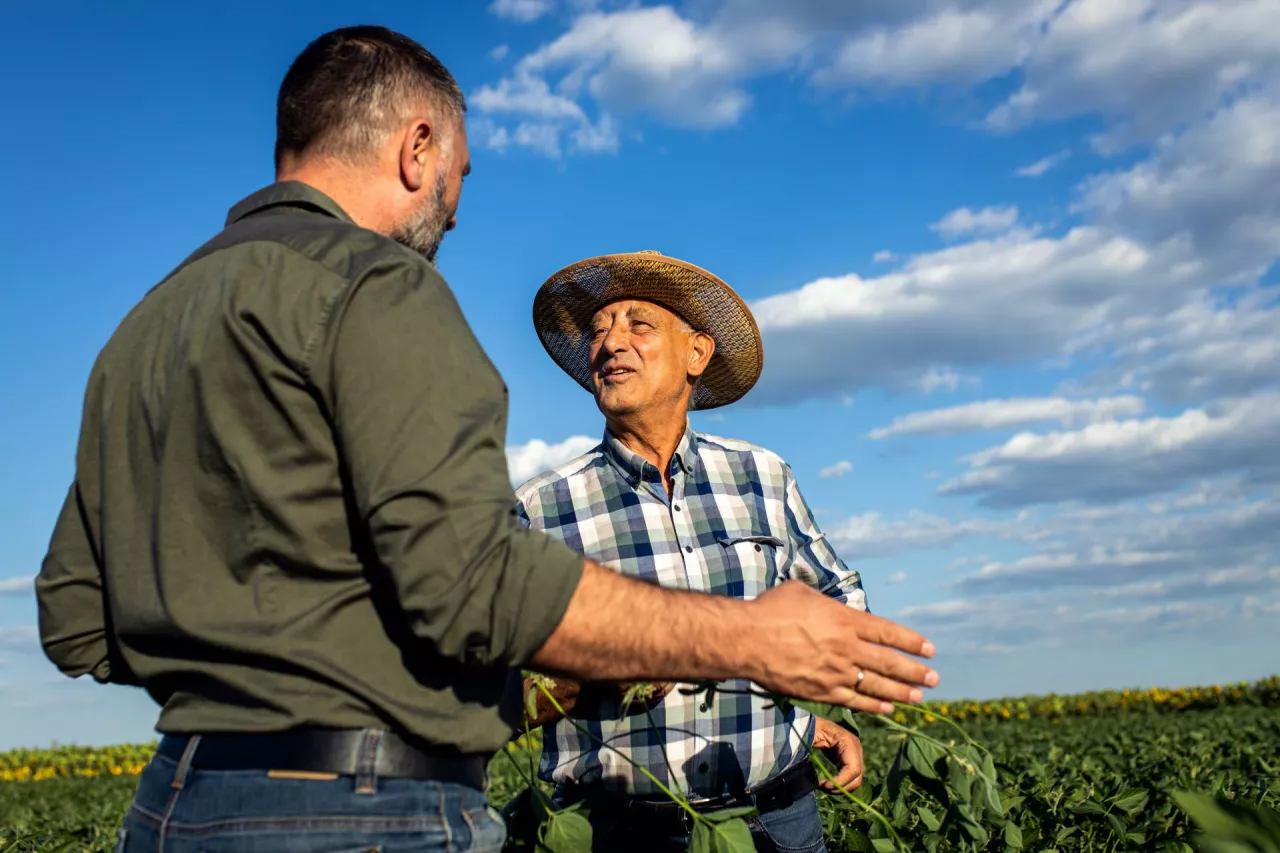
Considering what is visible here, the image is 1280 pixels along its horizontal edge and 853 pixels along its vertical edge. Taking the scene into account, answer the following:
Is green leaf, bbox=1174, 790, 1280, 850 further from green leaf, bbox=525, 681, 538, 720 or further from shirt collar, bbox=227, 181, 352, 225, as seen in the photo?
shirt collar, bbox=227, 181, 352, 225

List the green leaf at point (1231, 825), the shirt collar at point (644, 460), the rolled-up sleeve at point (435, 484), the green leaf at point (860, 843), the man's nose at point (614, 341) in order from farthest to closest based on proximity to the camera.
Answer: the man's nose at point (614, 341), the shirt collar at point (644, 460), the green leaf at point (860, 843), the green leaf at point (1231, 825), the rolled-up sleeve at point (435, 484)

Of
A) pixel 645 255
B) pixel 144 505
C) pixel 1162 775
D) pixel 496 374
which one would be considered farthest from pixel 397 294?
pixel 1162 775

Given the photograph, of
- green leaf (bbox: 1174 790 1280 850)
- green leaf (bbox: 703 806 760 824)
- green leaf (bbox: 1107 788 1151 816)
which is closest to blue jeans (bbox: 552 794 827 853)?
green leaf (bbox: 703 806 760 824)

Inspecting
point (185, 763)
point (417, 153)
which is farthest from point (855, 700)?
point (417, 153)

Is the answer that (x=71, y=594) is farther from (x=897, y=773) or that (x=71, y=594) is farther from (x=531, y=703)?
(x=897, y=773)

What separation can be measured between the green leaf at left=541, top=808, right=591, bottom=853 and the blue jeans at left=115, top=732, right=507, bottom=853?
628 millimetres

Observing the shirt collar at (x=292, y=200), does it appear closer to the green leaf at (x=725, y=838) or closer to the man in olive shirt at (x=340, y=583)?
the man in olive shirt at (x=340, y=583)

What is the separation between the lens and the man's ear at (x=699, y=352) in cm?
435

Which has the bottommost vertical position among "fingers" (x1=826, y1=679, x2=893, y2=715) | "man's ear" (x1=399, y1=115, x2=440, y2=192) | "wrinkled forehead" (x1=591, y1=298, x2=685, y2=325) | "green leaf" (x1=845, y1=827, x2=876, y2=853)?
"green leaf" (x1=845, y1=827, x2=876, y2=853)

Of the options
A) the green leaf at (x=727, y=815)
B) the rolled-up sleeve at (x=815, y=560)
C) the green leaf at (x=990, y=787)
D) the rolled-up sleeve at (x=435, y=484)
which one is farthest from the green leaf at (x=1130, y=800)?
the rolled-up sleeve at (x=435, y=484)

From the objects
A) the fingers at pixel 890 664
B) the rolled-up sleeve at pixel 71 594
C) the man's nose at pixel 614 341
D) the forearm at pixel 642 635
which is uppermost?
the man's nose at pixel 614 341

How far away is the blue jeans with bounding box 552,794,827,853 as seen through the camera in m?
3.23

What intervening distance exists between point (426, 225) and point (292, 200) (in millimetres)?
260

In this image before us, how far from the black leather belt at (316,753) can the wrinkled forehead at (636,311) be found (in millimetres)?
2719
